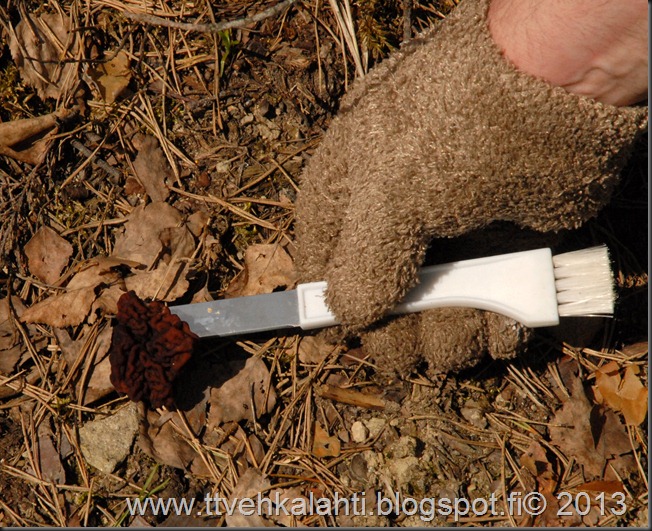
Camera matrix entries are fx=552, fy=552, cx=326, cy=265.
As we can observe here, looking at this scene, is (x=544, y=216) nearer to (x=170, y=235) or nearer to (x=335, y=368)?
(x=335, y=368)

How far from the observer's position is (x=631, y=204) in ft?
8.34

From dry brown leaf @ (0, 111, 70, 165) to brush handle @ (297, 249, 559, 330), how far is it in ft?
4.81

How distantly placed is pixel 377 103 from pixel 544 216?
686 millimetres

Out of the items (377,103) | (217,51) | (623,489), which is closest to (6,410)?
(217,51)

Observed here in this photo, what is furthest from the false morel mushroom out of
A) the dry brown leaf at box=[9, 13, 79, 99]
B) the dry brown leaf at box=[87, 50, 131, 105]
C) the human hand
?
the human hand

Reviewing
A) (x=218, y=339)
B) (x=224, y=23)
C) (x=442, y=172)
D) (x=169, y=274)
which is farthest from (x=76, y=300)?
(x=442, y=172)

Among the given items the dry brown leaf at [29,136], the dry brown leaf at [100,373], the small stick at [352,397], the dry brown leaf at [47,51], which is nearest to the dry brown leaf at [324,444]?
the small stick at [352,397]

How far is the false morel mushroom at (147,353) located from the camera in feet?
7.02

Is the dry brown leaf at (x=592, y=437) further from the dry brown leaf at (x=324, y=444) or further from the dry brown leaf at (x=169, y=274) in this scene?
the dry brown leaf at (x=169, y=274)

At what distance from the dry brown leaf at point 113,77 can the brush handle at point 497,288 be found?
134 centimetres

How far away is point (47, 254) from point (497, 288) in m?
1.93

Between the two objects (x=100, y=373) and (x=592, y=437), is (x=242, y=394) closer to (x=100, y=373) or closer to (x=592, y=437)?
(x=100, y=373)

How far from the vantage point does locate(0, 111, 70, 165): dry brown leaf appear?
2.45 m

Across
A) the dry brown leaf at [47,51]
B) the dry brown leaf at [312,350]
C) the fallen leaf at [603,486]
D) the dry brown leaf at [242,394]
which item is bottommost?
the fallen leaf at [603,486]
